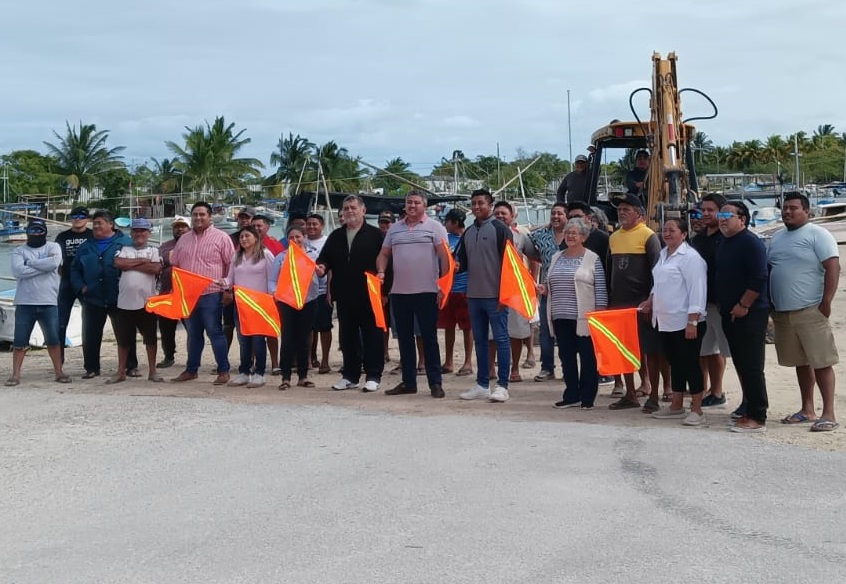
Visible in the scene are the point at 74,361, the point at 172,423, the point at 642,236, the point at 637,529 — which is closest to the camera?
the point at 637,529

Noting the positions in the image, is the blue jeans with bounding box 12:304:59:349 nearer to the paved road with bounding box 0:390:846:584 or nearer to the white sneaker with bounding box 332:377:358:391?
the paved road with bounding box 0:390:846:584

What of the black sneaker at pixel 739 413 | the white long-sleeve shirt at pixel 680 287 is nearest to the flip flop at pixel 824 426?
the black sneaker at pixel 739 413

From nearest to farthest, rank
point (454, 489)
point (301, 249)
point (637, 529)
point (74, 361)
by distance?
point (637, 529) → point (454, 489) → point (301, 249) → point (74, 361)

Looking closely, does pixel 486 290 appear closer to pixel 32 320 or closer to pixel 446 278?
pixel 446 278

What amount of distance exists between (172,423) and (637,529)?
4600 millimetres

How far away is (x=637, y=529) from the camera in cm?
538

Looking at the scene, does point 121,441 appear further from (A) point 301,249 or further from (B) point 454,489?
(A) point 301,249

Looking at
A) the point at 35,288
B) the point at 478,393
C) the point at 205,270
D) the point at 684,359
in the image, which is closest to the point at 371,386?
the point at 478,393

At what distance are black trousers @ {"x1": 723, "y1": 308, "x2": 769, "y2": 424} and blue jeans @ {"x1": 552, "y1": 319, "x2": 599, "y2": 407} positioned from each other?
1.51 meters

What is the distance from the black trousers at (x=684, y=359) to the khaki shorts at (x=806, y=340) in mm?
674

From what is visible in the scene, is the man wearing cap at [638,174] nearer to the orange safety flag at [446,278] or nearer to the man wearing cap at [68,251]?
the orange safety flag at [446,278]

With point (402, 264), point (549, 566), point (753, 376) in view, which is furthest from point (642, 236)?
point (549, 566)

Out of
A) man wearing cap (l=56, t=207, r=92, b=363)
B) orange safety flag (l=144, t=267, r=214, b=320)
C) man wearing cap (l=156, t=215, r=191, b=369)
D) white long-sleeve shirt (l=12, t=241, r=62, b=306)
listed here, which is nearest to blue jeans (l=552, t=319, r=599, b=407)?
orange safety flag (l=144, t=267, r=214, b=320)

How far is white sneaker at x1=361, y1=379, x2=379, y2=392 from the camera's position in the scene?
10234 mm
